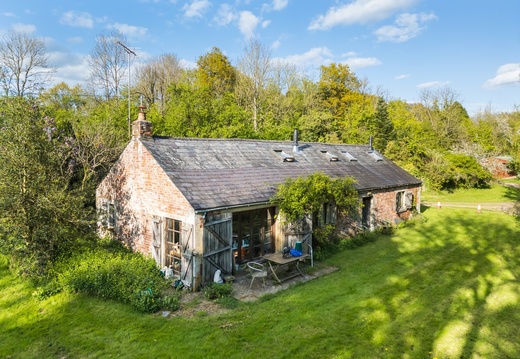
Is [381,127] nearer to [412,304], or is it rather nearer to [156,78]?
[156,78]

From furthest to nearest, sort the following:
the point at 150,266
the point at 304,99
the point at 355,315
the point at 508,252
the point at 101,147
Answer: the point at 304,99
the point at 101,147
the point at 508,252
the point at 150,266
the point at 355,315

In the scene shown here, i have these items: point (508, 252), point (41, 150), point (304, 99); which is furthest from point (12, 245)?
point (304, 99)

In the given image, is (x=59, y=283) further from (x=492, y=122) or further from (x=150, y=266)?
(x=492, y=122)

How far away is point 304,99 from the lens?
40.0m

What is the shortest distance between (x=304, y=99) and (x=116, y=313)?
114 ft

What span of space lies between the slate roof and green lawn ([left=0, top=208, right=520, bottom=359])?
394cm

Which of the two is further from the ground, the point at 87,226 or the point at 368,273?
the point at 87,226

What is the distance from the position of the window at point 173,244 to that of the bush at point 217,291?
192 centimetres

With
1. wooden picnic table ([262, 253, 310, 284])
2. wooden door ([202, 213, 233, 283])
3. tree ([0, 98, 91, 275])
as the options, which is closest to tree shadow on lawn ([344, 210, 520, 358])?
wooden picnic table ([262, 253, 310, 284])

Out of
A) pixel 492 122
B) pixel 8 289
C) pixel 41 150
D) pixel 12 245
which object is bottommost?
pixel 8 289

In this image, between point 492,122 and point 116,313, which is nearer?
point 116,313

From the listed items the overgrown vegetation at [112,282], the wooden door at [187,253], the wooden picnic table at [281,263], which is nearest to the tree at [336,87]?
the wooden picnic table at [281,263]

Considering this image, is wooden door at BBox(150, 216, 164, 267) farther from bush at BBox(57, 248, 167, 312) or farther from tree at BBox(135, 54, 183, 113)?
tree at BBox(135, 54, 183, 113)

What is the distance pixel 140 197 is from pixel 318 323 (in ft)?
28.7
